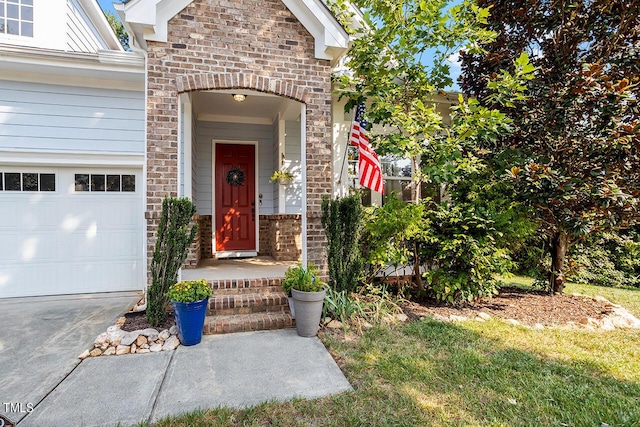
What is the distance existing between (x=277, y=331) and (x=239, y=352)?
65 centimetres

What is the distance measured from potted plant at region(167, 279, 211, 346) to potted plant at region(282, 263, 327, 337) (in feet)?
3.18

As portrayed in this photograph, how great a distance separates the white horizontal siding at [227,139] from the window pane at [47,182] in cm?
216

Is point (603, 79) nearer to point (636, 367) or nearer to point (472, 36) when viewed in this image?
point (472, 36)

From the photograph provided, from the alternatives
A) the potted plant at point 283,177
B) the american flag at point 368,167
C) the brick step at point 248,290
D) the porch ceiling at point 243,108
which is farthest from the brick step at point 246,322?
the porch ceiling at point 243,108

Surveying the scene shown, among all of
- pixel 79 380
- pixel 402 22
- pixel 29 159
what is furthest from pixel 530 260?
pixel 29 159

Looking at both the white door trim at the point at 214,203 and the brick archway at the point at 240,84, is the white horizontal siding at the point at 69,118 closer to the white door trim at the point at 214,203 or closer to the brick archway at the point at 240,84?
the brick archway at the point at 240,84

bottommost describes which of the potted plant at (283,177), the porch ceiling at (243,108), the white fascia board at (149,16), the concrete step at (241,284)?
the concrete step at (241,284)

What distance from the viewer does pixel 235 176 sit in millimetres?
6688

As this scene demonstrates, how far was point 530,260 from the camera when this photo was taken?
6805 mm

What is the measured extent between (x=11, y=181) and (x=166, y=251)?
333 centimetres

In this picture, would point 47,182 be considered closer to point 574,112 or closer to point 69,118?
point 69,118

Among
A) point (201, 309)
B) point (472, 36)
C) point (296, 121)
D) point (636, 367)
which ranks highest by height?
point (472, 36)

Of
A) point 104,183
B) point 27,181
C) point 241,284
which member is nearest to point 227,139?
point 104,183

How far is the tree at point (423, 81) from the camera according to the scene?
4172 millimetres
